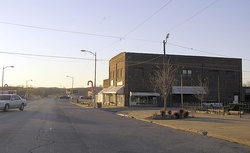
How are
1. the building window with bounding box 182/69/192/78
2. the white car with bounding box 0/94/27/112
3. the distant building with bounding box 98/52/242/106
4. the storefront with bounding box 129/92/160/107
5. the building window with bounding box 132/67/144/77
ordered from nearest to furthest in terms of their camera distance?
the white car with bounding box 0/94/27/112
the storefront with bounding box 129/92/160/107
the distant building with bounding box 98/52/242/106
the building window with bounding box 132/67/144/77
the building window with bounding box 182/69/192/78

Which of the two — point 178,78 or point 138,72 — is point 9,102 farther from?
point 178,78

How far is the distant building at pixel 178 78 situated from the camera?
189 feet

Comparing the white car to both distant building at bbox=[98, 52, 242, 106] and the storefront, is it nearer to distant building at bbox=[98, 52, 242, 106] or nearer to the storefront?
distant building at bbox=[98, 52, 242, 106]

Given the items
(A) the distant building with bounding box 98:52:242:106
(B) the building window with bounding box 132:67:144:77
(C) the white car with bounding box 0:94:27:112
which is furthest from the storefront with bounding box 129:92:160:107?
(C) the white car with bounding box 0:94:27:112

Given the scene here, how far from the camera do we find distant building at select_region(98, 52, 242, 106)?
57469 millimetres

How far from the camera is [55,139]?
1341cm

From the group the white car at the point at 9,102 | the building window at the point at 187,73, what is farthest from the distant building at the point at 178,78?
the white car at the point at 9,102

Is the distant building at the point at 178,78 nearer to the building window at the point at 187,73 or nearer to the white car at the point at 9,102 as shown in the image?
the building window at the point at 187,73

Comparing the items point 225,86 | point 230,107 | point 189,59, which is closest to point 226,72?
point 225,86

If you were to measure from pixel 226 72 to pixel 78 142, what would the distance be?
54869 millimetres

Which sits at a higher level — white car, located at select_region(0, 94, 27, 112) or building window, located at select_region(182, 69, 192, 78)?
building window, located at select_region(182, 69, 192, 78)

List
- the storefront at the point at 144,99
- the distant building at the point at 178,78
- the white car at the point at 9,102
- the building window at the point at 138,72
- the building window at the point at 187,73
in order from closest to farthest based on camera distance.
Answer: the white car at the point at 9,102, the storefront at the point at 144,99, the distant building at the point at 178,78, the building window at the point at 138,72, the building window at the point at 187,73

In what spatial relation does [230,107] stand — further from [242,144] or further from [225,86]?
[225,86]

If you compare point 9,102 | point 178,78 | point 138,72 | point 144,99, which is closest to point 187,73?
point 178,78
